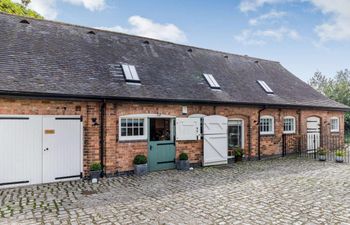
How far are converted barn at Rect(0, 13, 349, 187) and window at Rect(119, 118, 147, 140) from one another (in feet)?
0.12

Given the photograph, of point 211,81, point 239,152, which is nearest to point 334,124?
point 239,152

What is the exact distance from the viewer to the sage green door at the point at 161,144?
9.88 meters

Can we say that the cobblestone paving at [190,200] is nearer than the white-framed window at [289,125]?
Yes

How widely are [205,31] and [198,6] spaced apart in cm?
312

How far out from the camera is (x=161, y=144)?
1007cm

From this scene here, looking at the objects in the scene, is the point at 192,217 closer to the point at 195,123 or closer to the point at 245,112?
the point at 195,123

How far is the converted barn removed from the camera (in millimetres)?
→ 7828

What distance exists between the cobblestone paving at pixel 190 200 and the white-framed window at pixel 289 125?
4.78 m

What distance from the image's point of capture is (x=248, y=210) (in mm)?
5672

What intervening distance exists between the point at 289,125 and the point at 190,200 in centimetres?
1015

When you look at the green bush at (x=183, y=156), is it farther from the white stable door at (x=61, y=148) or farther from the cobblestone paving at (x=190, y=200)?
the white stable door at (x=61, y=148)

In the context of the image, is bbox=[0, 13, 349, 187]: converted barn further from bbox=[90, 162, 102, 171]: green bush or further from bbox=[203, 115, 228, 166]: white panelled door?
bbox=[90, 162, 102, 171]: green bush

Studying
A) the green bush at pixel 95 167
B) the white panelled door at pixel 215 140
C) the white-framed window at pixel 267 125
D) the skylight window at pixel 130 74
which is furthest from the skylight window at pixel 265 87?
the green bush at pixel 95 167

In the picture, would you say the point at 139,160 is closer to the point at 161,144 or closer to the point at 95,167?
the point at 161,144
